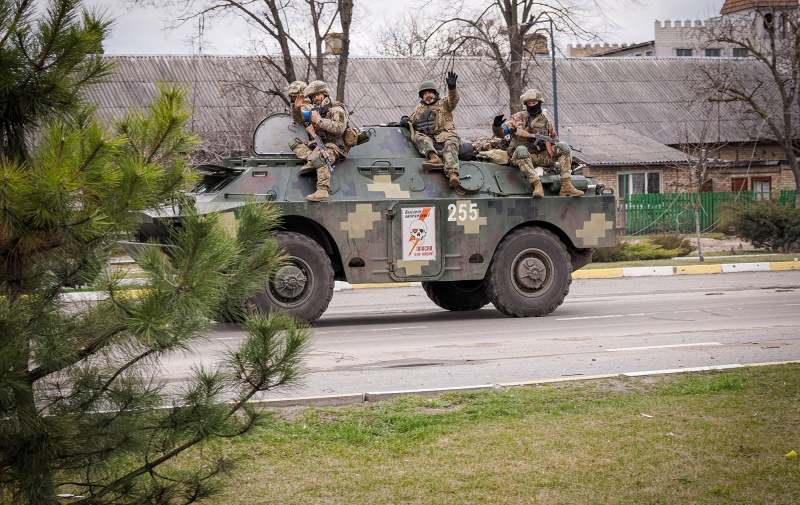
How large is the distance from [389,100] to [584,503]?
32.1 m

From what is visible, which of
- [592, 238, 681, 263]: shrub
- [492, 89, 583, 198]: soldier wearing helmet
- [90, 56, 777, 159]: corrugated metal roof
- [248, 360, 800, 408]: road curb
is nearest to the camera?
[248, 360, 800, 408]: road curb

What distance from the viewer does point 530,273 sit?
12.9 metres

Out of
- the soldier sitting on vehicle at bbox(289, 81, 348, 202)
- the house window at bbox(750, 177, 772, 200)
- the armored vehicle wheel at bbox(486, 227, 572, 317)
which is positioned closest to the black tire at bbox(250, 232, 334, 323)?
the soldier sitting on vehicle at bbox(289, 81, 348, 202)

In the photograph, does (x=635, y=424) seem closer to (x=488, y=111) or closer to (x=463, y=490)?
(x=463, y=490)

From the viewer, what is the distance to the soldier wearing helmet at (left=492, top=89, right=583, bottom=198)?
13059mm

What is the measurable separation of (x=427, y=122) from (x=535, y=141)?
4.92 ft

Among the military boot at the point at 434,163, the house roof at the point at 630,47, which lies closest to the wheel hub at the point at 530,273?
the military boot at the point at 434,163

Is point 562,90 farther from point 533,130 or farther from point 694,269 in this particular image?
point 533,130

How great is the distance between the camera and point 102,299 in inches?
143

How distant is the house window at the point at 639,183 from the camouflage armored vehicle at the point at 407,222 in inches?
881

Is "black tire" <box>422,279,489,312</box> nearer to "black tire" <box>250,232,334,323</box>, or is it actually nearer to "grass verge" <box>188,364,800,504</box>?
"black tire" <box>250,232,334,323</box>

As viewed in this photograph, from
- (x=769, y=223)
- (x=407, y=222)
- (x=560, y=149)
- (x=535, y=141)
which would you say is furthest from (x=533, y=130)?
(x=769, y=223)

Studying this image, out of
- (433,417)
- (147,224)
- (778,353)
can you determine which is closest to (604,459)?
(433,417)

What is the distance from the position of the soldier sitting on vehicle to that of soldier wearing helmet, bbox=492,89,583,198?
7.31 ft
